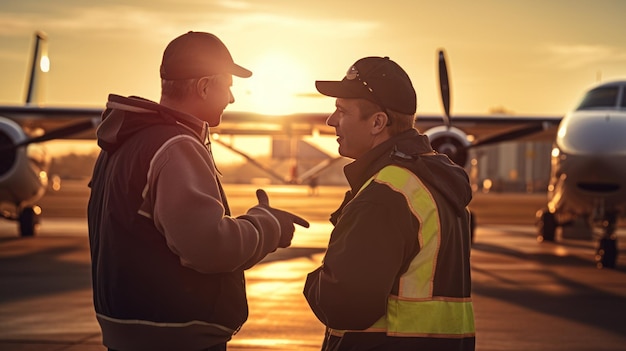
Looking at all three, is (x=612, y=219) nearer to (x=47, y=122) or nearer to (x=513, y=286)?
(x=513, y=286)

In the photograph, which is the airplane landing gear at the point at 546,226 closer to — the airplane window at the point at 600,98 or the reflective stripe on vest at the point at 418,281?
the airplane window at the point at 600,98

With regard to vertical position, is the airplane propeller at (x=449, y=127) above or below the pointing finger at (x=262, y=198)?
above

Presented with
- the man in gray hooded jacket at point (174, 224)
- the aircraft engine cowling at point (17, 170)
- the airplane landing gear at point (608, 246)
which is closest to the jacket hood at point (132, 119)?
Result: the man in gray hooded jacket at point (174, 224)

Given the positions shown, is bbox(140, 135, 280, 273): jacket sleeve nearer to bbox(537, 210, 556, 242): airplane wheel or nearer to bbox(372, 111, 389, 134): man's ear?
bbox(372, 111, 389, 134): man's ear

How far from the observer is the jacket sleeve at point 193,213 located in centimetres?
284

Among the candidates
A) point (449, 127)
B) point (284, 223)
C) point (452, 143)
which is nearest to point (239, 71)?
point (284, 223)

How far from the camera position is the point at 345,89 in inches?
115

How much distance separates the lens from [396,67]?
294 cm

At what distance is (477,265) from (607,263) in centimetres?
188

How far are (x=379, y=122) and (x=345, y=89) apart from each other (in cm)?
15

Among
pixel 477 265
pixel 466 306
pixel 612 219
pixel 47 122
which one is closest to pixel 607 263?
pixel 612 219

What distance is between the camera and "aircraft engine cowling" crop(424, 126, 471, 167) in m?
18.3

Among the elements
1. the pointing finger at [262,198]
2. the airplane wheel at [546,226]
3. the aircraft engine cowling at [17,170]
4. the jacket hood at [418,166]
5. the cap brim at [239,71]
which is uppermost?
the cap brim at [239,71]

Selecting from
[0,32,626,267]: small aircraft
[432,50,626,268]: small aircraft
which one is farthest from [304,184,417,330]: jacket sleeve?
[432,50,626,268]: small aircraft
